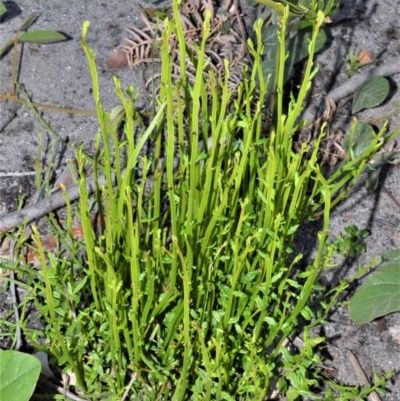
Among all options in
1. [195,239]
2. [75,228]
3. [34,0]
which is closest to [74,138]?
[75,228]

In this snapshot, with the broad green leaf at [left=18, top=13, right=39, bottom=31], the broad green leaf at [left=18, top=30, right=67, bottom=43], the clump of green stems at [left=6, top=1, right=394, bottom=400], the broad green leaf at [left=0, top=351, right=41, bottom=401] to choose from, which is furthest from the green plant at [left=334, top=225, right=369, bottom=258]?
the broad green leaf at [left=18, top=13, right=39, bottom=31]

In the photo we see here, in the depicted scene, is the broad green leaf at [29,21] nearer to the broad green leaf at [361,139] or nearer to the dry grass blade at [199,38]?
the dry grass blade at [199,38]

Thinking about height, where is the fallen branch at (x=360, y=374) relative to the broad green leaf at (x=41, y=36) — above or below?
below

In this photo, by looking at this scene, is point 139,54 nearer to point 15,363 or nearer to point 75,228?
point 75,228

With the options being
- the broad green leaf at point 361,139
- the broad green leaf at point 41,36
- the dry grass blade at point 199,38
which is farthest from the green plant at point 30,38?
the broad green leaf at point 361,139

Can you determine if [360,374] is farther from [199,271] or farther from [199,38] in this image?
[199,38]

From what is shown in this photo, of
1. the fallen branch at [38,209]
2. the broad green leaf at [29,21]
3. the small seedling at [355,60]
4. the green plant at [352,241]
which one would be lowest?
the fallen branch at [38,209]

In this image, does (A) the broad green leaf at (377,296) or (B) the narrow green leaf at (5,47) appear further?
(B) the narrow green leaf at (5,47)

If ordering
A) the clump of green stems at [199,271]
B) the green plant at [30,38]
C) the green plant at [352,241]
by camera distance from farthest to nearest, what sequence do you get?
the green plant at [30,38]
the green plant at [352,241]
the clump of green stems at [199,271]
